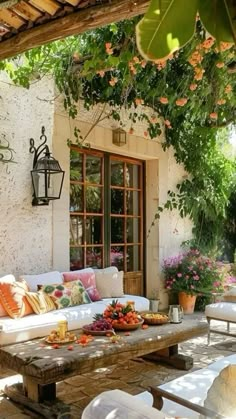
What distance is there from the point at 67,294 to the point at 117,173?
8.13 feet

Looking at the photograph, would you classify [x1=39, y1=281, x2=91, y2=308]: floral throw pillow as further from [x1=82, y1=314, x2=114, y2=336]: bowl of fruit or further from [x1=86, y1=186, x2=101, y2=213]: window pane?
[x1=86, y1=186, x2=101, y2=213]: window pane

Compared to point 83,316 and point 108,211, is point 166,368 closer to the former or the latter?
point 83,316

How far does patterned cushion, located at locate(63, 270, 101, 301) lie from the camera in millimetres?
4707

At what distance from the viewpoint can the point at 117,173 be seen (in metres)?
6.29

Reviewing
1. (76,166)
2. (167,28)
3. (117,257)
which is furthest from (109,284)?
(167,28)

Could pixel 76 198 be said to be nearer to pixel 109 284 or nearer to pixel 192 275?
pixel 109 284

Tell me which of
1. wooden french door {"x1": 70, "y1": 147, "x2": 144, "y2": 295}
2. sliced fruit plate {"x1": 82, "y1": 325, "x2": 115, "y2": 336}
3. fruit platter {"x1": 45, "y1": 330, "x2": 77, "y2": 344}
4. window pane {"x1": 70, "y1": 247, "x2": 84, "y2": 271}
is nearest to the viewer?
fruit platter {"x1": 45, "y1": 330, "x2": 77, "y2": 344}

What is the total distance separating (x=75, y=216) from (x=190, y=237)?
2.46 m

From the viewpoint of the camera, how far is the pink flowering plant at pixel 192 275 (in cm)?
632

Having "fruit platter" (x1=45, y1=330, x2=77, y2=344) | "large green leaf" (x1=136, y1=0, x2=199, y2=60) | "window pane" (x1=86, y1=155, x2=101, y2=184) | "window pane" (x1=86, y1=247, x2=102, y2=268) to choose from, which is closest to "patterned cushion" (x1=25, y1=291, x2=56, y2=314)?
"fruit platter" (x1=45, y1=330, x2=77, y2=344)

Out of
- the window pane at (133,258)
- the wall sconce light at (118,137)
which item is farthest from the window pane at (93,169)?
the window pane at (133,258)

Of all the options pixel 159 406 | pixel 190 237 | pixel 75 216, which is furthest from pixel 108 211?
pixel 159 406

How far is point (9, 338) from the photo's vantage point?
3.56 meters

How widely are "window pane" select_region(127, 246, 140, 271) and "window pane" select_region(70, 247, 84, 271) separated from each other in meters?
1.04
